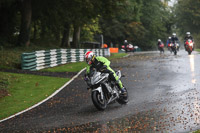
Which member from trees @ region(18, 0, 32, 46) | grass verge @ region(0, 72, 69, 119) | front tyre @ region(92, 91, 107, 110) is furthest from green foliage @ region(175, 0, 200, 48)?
front tyre @ region(92, 91, 107, 110)

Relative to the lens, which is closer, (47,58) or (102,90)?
(102,90)

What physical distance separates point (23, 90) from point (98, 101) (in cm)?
637

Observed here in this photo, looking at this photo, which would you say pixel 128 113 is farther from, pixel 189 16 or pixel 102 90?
pixel 189 16

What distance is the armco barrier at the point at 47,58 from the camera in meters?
22.5

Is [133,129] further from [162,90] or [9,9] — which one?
[9,9]

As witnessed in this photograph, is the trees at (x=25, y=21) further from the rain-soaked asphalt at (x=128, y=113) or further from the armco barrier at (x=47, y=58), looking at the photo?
the rain-soaked asphalt at (x=128, y=113)

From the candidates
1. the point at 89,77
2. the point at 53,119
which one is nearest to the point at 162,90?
the point at 89,77

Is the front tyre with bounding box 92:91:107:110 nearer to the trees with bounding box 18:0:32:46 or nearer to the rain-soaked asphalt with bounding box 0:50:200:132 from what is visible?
the rain-soaked asphalt with bounding box 0:50:200:132

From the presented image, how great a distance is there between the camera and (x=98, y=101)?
33.2 ft

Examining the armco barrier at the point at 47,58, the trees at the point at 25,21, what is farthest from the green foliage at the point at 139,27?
the armco barrier at the point at 47,58

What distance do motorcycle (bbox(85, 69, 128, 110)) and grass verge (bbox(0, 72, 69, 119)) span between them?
2715 millimetres

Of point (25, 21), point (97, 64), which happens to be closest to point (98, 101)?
point (97, 64)

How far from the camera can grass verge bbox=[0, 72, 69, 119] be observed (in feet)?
40.3

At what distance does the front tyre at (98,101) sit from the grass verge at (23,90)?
8.96ft
